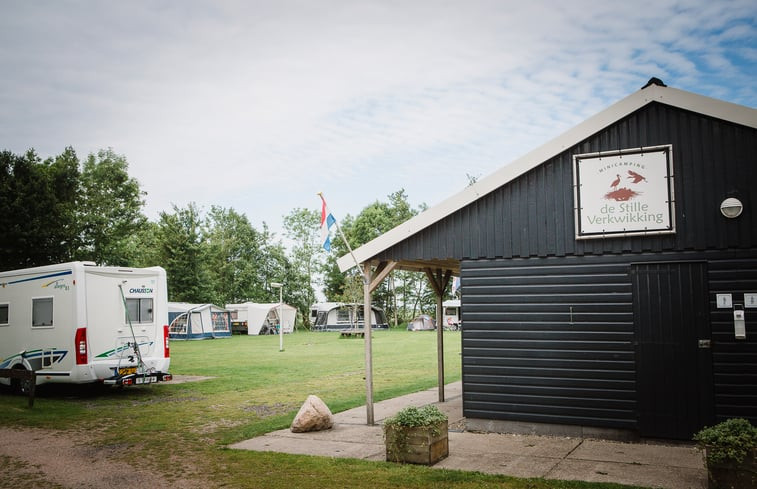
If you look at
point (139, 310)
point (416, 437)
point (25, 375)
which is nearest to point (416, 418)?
point (416, 437)

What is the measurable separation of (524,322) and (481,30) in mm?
8343

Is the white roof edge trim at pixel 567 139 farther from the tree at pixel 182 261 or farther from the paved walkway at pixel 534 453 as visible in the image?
the tree at pixel 182 261

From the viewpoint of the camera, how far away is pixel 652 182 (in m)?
7.94

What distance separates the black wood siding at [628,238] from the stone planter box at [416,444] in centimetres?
299

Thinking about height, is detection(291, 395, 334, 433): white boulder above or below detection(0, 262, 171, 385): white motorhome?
below

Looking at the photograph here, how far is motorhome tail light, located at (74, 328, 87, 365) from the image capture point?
38.8 ft

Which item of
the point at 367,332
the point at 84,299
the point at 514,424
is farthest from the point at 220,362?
the point at 514,424

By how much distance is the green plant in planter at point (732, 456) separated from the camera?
5.37m

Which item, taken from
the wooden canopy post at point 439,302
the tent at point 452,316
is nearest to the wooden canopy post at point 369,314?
the wooden canopy post at point 439,302

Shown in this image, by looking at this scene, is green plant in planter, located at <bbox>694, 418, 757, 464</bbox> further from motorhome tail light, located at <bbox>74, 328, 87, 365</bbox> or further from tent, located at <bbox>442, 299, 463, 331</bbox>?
tent, located at <bbox>442, 299, 463, 331</bbox>

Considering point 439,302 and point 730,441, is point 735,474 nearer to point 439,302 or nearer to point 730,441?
point 730,441

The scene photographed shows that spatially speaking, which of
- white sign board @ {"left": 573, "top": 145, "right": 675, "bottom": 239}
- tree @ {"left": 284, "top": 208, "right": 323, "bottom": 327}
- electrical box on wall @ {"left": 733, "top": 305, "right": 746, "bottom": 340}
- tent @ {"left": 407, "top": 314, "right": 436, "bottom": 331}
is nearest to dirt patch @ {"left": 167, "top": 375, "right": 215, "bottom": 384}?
white sign board @ {"left": 573, "top": 145, "right": 675, "bottom": 239}

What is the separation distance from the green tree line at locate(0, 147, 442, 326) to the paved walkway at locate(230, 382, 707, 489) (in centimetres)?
2126

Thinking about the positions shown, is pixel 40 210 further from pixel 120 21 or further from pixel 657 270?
pixel 657 270
